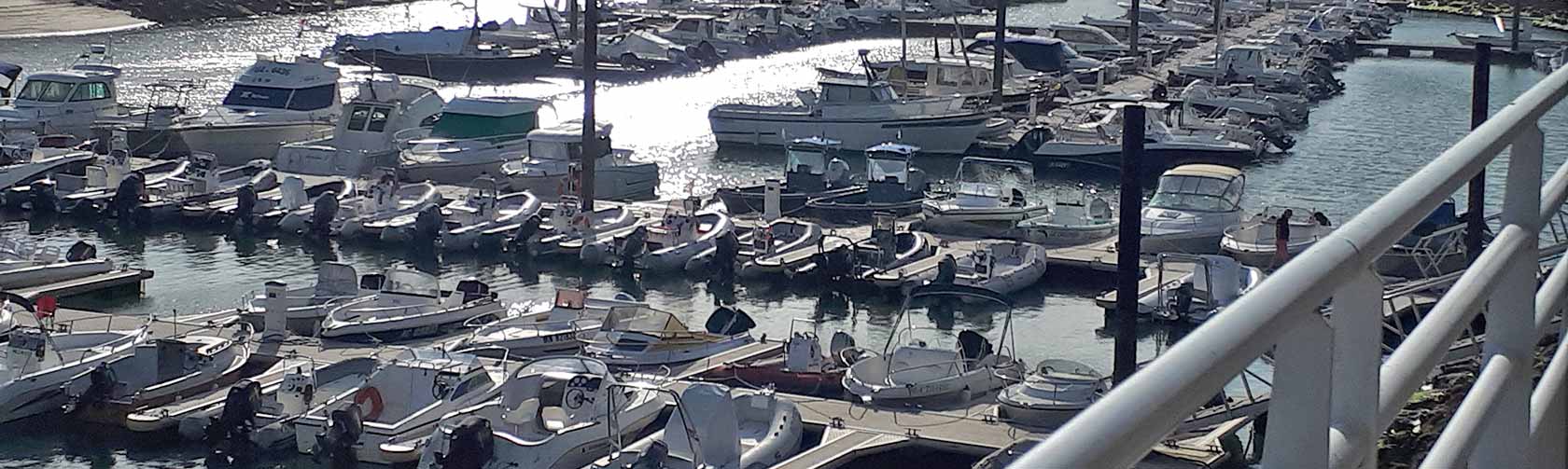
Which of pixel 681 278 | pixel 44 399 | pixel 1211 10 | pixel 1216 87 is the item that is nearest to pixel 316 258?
pixel 681 278

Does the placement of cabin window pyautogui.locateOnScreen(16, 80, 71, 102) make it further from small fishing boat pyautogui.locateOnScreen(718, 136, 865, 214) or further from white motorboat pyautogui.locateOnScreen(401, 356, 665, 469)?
white motorboat pyautogui.locateOnScreen(401, 356, 665, 469)

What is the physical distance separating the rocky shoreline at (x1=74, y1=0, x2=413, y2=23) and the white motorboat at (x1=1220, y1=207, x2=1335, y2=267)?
164 ft

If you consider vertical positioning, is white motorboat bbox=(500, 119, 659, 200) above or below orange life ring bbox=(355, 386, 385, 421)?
above

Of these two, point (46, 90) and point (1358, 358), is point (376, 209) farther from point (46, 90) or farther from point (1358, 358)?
point (1358, 358)

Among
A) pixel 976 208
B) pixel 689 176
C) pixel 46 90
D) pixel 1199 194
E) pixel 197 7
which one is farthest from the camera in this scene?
pixel 197 7

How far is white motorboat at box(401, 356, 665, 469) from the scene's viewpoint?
14773 millimetres

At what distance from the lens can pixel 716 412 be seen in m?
14.8

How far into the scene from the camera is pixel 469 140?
34312mm

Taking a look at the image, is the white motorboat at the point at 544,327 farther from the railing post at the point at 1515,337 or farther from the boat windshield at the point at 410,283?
the railing post at the point at 1515,337

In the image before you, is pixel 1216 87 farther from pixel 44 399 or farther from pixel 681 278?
pixel 44 399

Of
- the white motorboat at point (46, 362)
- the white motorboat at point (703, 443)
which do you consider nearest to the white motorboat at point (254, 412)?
the white motorboat at point (46, 362)

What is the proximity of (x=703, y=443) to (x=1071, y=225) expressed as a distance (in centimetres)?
1431

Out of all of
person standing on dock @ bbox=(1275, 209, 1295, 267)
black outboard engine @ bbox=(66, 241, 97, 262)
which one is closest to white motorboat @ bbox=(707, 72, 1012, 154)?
person standing on dock @ bbox=(1275, 209, 1295, 267)

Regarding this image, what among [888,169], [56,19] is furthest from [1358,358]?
[56,19]
